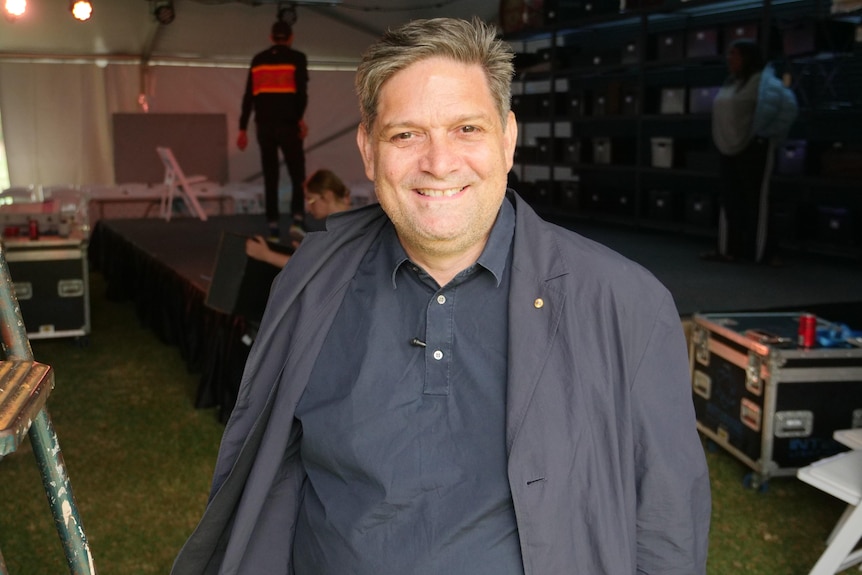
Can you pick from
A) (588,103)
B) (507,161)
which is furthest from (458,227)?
(588,103)

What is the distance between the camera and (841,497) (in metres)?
2.34

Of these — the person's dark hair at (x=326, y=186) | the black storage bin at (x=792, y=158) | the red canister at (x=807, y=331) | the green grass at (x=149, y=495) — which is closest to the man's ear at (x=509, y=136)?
the green grass at (x=149, y=495)

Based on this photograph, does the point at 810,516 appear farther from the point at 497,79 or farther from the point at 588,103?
the point at 588,103

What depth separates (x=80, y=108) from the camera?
10.2 meters

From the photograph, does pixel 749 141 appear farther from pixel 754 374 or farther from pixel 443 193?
pixel 443 193

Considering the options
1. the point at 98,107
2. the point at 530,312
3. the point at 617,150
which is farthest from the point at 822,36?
the point at 98,107

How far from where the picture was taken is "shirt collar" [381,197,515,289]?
138 centimetres

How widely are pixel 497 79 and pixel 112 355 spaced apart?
14.6 ft

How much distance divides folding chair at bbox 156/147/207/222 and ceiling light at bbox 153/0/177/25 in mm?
1272

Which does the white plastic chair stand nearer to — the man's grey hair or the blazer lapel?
the man's grey hair

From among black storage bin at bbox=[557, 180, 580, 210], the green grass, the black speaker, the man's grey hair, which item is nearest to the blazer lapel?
the man's grey hair

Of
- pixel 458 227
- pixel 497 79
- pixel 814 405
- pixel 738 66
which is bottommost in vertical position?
pixel 814 405

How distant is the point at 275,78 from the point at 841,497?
5320 mm

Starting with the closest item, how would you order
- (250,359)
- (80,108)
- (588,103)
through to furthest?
(250,359) < (588,103) < (80,108)
